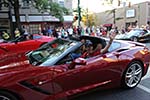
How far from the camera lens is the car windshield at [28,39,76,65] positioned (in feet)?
15.5

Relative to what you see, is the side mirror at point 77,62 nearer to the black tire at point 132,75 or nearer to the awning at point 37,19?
the black tire at point 132,75

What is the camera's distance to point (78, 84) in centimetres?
467

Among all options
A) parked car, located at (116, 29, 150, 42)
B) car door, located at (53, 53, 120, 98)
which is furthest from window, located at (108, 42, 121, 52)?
parked car, located at (116, 29, 150, 42)

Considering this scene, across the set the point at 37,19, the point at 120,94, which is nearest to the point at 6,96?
the point at 120,94

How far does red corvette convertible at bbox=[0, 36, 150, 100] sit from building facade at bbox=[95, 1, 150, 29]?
4271 centimetres

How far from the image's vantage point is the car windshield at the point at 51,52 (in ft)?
15.5

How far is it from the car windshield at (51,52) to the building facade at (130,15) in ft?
142

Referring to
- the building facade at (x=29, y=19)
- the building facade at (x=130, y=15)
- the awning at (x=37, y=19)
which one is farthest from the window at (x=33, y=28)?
the building facade at (x=130, y=15)

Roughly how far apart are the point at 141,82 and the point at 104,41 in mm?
1385

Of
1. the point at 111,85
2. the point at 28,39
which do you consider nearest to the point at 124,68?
the point at 111,85

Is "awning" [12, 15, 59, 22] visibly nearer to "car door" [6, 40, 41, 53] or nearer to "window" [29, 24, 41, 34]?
"window" [29, 24, 41, 34]

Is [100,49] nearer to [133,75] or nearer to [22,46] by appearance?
[133,75]

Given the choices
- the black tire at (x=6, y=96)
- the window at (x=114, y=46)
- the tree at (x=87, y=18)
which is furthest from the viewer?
the tree at (x=87, y=18)

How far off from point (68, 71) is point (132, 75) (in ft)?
5.81
